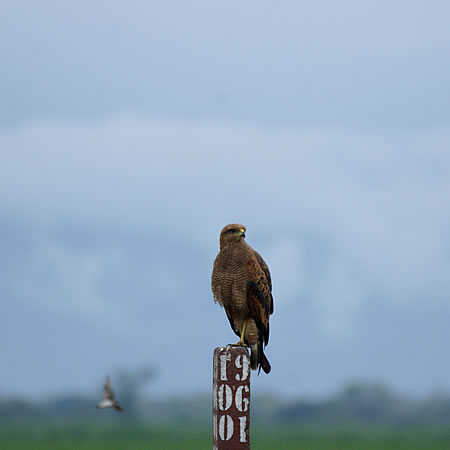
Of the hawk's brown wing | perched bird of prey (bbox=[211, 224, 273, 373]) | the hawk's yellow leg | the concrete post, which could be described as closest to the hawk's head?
perched bird of prey (bbox=[211, 224, 273, 373])

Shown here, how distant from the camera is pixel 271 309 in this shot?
29.7ft

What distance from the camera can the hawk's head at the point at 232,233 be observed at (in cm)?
841

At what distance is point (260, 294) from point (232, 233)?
0.83 meters

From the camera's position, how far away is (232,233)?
27.9 ft

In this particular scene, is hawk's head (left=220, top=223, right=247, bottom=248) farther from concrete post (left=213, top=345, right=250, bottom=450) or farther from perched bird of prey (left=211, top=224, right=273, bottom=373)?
concrete post (left=213, top=345, right=250, bottom=450)

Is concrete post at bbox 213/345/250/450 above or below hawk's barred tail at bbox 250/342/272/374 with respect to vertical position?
below

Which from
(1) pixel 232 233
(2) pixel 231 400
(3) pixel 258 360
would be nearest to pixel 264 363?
(3) pixel 258 360

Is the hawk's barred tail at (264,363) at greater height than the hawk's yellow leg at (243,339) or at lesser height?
lesser

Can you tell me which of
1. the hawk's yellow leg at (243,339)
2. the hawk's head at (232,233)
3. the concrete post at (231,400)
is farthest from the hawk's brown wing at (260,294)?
the concrete post at (231,400)

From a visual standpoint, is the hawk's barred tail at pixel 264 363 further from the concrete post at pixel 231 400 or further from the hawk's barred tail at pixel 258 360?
the concrete post at pixel 231 400

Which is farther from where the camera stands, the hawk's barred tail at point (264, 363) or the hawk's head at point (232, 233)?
the hawk's barred tail at point (264, 363)

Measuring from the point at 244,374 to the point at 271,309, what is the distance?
1269mm

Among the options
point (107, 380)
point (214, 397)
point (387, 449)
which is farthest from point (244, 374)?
point (387, 449)

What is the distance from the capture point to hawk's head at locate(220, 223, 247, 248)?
8.41m
